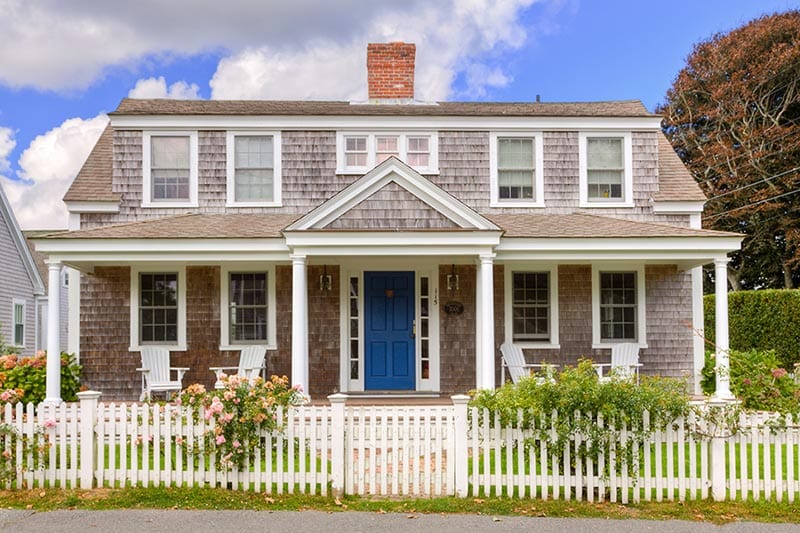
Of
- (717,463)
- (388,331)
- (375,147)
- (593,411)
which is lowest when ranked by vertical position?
(717,463)

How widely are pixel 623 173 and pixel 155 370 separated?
9.02 m

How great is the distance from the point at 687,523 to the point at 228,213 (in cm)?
946

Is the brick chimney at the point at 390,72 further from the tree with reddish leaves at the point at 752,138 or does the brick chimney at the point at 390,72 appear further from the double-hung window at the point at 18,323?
the tree with reddish leaves at the point at 752,138

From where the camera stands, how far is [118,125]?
1320 cm

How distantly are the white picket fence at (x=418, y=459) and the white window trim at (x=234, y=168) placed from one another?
21.3ft

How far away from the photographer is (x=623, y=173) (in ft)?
44.4

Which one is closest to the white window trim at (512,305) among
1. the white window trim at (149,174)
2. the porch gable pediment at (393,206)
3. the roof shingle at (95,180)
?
the porch gable pediment at (393,206)

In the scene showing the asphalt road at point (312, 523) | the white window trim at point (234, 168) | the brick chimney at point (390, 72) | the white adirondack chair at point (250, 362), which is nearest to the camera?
the asphalt road at point (312, 523)

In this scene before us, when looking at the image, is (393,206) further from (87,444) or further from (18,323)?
(18,323)

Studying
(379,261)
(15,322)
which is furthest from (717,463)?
(15,322)

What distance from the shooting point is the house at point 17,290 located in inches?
845

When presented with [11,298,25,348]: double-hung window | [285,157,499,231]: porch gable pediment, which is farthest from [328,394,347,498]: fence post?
[11,298,25,348]: double-hung window

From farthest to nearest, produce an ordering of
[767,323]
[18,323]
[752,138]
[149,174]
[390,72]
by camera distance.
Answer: [752,138]
[18,323]
[767,323]
[390,72]
[149,174]

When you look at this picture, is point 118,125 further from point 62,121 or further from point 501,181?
point 62,121
